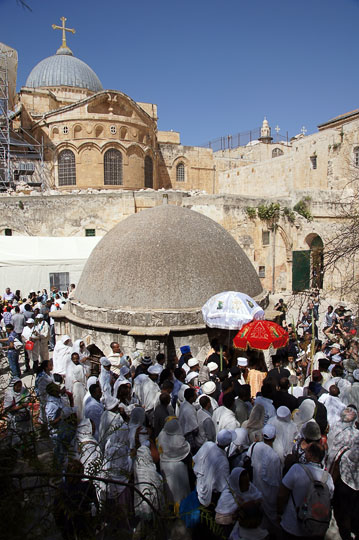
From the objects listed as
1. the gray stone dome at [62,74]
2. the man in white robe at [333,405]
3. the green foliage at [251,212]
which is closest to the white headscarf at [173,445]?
the man in white robe at [333,405]

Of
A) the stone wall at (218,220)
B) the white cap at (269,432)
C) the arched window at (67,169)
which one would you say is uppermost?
the arched window at (67,169)

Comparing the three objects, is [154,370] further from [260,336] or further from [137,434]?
[137,434]

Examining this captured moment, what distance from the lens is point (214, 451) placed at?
11.5ft

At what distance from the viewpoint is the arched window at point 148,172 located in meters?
32.1

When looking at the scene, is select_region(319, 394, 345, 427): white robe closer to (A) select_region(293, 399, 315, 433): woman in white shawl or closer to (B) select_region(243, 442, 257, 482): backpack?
(A) select_region(293, 399, 315, 433): woman in white shawl

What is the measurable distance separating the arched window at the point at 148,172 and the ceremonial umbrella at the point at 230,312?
26570 mm

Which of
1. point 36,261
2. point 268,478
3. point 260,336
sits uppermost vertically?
point 36,261

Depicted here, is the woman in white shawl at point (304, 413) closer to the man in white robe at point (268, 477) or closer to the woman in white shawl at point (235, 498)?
the man in white robe at point (268, 477)

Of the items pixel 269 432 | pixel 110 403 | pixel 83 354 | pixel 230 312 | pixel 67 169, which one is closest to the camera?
pixel 269 432

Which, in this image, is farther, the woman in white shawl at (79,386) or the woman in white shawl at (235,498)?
the woman in white shawl at (79,386)

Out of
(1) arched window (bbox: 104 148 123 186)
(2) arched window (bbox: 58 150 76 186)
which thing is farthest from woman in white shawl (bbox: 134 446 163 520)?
(2) arched window (bbox: 58 150 76 186)

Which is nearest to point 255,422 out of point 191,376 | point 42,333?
point 191,376

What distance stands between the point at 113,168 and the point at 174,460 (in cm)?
2842

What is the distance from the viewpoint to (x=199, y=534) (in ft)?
10.9
